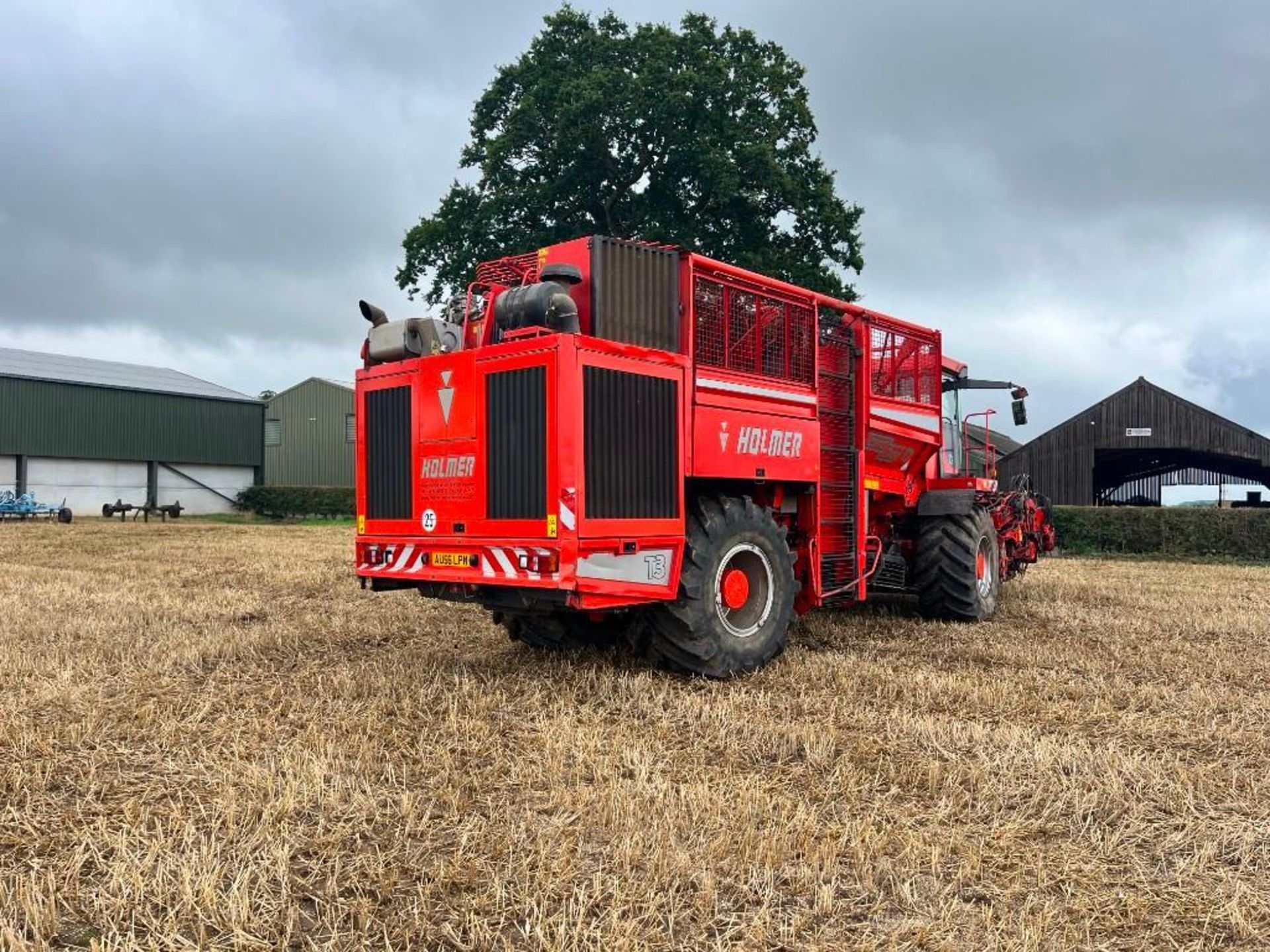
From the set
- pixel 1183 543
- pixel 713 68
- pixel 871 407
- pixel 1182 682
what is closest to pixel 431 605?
pixel 871 407

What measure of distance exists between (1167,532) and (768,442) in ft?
57.0

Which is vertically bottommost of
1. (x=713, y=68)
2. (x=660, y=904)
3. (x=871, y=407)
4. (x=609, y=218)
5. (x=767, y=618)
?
(x=660, y=904)

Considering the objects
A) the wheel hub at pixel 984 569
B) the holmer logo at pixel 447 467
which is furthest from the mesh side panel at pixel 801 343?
the wheel hub at pixel 984 569

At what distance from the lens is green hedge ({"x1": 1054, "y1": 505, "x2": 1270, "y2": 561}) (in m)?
20.0

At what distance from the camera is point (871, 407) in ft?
27.6

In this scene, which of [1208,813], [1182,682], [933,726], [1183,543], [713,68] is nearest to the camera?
[1208,813]

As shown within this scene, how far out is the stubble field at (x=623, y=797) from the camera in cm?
301

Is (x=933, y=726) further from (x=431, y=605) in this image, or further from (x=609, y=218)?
(x=609, y=218)

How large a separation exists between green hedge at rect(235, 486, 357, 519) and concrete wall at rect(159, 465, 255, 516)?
2214 millimetres

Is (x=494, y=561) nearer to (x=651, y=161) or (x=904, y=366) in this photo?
(x=904, y=366)

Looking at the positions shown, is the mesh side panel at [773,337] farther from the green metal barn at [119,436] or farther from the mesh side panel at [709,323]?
the green metal barn at [119,436]

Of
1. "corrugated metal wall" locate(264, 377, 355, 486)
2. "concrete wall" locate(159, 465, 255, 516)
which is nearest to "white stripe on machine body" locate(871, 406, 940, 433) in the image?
"concrete wall" locate(159, 465, 255, 516)

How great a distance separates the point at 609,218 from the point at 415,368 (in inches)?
796

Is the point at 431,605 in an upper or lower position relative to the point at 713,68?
lower
